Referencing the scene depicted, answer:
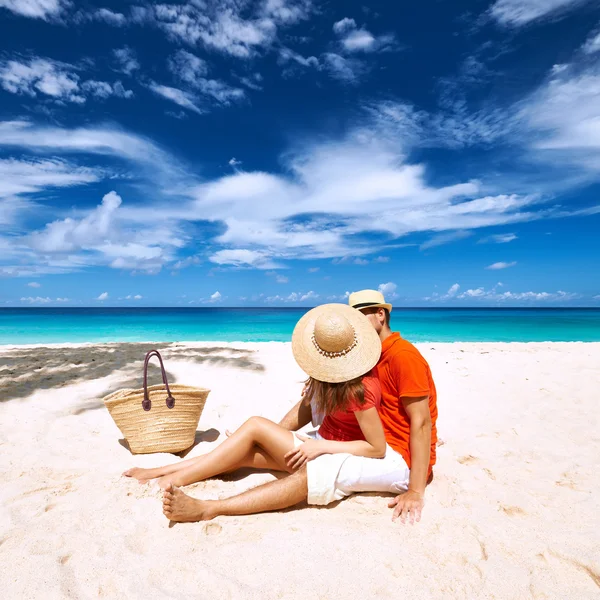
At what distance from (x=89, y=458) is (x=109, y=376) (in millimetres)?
4032

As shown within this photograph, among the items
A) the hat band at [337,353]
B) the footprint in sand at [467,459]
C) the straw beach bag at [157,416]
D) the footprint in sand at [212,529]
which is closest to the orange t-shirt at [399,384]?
the hat band at [337,353]

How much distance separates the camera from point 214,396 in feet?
21.4

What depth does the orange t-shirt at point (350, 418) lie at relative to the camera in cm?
283

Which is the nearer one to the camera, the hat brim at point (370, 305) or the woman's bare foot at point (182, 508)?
the woman's bare foot at point (182, 508)

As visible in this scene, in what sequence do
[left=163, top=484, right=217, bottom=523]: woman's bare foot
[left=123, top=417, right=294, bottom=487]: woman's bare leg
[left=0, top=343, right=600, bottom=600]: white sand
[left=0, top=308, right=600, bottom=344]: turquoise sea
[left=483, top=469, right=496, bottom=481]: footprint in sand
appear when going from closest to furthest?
[left=0, top=343, right=600, bottom=600]: white sand < [left=163, top=484, right=217, bottom=523]: woman's bare foot < [left=123, top=417, right=294, bottom=487]: woman's bare leg < [left=483, top=469, right=496, bottom=481]: footprint in sand < [left=0, top=308, right=600, bottom=344]: turquoise sea

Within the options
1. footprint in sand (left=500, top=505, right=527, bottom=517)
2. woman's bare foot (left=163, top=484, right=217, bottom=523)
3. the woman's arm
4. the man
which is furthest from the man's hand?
woman's bare foot (left=163, top=484, right=217, bottom=523)

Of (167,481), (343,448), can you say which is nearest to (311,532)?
(343,448)

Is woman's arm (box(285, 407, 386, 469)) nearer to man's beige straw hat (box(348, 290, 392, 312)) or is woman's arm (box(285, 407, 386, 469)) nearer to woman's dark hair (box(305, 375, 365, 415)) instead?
woman's dark hair (box(305, 375, 365, 415))

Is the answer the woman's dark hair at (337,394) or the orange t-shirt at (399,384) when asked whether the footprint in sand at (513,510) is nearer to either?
the orange t-shirt at (399,384)

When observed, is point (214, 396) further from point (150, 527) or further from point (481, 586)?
point (481, 586)

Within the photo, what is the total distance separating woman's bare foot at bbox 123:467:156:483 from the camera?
3459mm

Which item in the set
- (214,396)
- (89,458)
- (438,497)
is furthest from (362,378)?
(214,396)

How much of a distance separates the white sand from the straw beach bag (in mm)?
166

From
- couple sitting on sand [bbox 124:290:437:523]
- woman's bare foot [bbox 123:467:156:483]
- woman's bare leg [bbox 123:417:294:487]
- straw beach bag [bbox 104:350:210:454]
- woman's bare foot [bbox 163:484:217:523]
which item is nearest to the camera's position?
woman's bare foot [bbox 163:484:217:523]
